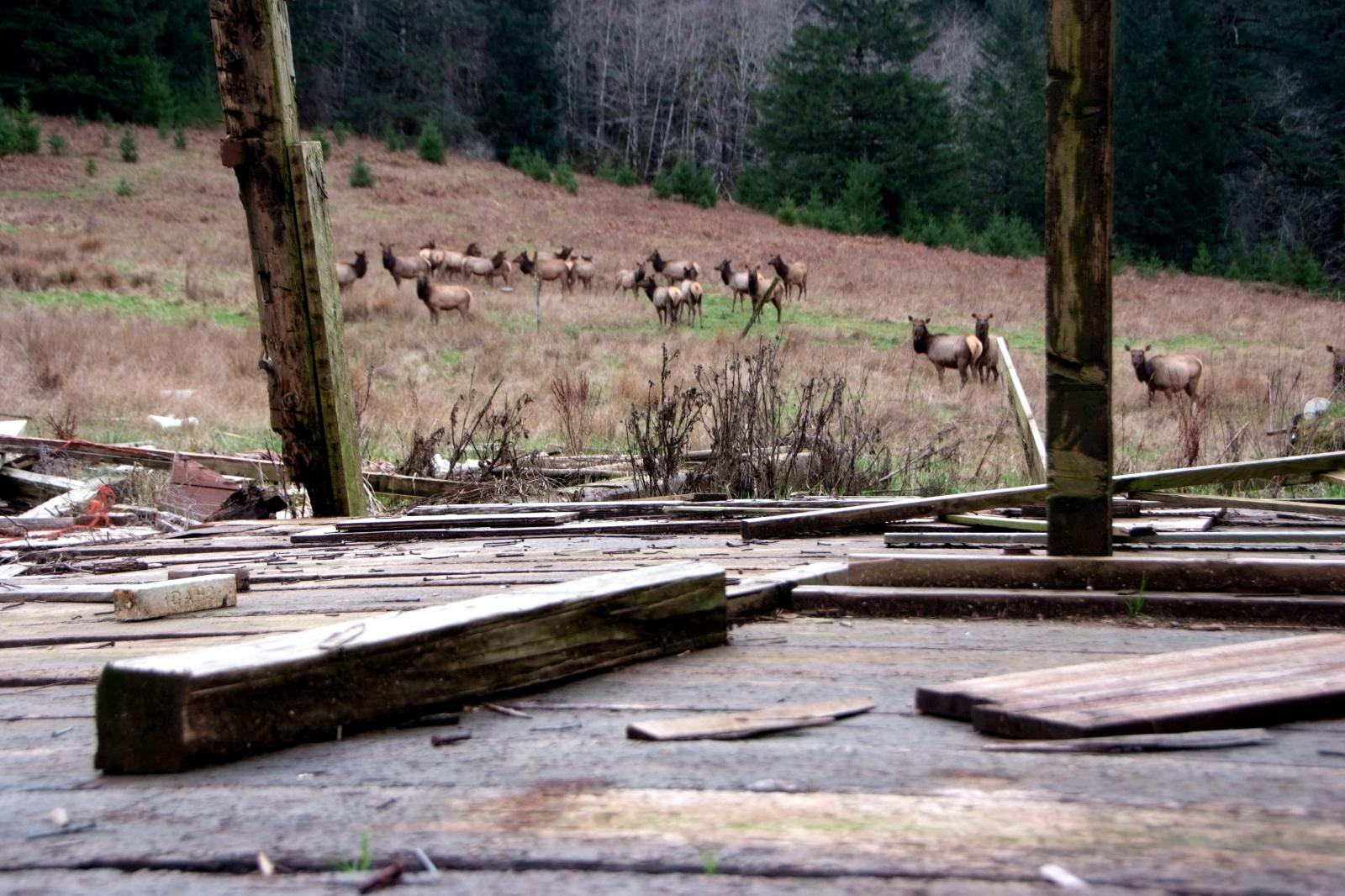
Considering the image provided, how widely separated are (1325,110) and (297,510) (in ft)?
167

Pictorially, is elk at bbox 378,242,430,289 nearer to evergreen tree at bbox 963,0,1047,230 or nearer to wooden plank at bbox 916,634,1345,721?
evergreen tree at bbox 963,0,1047,230

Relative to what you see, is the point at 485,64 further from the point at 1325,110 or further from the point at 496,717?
the point at 496,717

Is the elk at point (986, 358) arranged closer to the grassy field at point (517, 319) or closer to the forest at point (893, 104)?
the grassy field at point (517, 319)

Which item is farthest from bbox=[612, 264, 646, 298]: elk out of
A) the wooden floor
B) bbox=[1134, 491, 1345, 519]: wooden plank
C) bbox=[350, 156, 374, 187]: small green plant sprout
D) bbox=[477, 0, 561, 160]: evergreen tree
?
bbox=[477, 0, 561, 160]: evergreen tree

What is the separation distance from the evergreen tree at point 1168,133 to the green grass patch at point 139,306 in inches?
1369

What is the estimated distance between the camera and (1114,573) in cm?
279

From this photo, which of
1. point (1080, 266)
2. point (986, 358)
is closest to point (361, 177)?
point (986, 358)

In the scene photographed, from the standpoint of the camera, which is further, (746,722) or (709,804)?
(746,722)

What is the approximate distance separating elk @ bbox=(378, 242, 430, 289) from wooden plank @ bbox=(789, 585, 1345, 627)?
28.9 m

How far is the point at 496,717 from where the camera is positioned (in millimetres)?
2039

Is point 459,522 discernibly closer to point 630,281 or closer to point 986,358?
point 986,358

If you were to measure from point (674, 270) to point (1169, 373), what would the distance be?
612 inches

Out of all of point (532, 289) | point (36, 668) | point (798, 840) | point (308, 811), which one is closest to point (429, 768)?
point (308, 811)

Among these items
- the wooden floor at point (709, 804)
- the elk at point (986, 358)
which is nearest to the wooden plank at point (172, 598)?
the wooden floor at point (709, 804)
